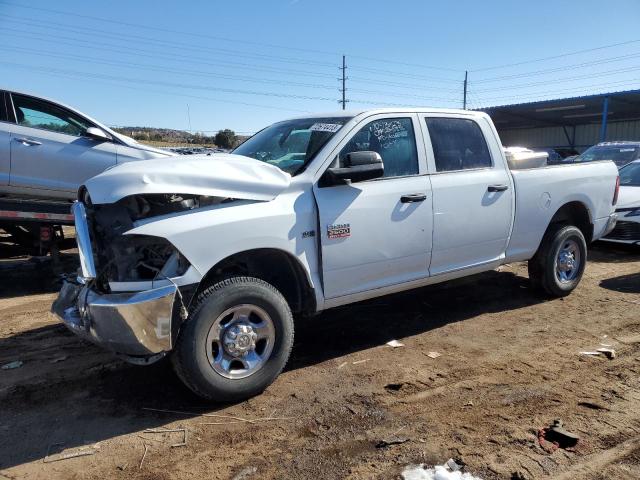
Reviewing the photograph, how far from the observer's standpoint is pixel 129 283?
3318 mm

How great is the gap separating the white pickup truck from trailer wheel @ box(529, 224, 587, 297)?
447 millimetres

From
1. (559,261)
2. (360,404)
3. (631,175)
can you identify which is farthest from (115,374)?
(631,175)

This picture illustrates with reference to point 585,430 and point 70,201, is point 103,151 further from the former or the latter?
point 585,430

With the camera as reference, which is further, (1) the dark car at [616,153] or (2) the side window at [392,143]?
(1) the dark car at [616,153]

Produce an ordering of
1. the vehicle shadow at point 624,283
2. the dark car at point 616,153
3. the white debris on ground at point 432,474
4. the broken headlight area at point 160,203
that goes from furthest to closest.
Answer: the dark car at point 616,153 < the vehicle shadow at point 624,283 < the broken headlight area at point 160,203 < the white debris on ground at point 432,474

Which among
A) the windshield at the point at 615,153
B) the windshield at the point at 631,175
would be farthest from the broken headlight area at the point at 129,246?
the windshield at the point at 615,153

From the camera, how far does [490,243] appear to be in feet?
16.7

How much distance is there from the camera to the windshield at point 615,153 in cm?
1299

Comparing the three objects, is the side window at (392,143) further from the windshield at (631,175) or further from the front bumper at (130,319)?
the windshield at (631,175)

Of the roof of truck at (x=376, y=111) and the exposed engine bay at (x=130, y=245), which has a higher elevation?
the roof of truck at (x=376, y=111)

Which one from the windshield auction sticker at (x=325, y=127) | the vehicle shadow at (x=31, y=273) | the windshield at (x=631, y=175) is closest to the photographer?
the windshield auction sticker at (x=325, y=127)

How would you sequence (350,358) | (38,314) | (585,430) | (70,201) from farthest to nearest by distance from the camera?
(70,201) < (38,314) < (350,358) < (585,430)

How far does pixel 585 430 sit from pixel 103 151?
6.28m

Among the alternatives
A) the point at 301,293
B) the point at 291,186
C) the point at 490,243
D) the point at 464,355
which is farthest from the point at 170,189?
the point at 490,243
